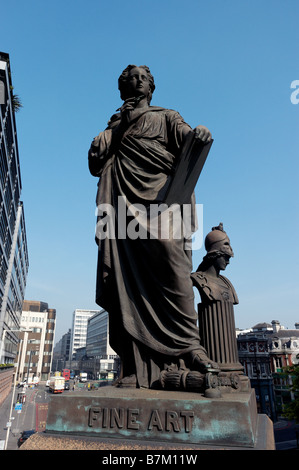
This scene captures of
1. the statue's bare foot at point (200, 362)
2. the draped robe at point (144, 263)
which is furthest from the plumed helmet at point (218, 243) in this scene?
the statue's bare foot at point (200, 362)

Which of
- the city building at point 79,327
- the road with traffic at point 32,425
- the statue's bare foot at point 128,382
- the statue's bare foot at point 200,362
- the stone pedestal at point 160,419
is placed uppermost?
the city building at point 79,327

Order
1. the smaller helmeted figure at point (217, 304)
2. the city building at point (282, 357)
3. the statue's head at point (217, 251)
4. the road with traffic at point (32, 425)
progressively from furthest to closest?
the city building at point (282, 357)
the road with traffic at point (32, 425)
the statue's head at point (217, 251)
the smaller helmeted figure at point (217, 304)

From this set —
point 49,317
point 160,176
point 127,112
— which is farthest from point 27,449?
point 49,317

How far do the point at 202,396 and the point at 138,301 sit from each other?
4.27 feet

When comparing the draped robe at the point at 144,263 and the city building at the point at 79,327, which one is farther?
the city building at the point at 79,327

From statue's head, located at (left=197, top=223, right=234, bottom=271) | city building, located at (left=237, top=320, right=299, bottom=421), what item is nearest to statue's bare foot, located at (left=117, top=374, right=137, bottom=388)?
statue's head, located at (left=197, top=223, right=234, bottom=271)

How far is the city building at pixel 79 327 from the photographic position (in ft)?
550

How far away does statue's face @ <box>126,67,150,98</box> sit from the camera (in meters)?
4.44

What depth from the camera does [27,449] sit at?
246cm

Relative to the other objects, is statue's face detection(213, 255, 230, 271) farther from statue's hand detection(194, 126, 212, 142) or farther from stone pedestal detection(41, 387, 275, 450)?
stone pedestal detection(41, 387, 275, 450)

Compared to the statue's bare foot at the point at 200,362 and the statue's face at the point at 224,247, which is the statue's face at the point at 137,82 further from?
the statue's bare foot at the point at 200,362

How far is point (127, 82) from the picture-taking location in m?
4.49

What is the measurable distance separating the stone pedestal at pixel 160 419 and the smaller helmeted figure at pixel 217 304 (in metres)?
1.29
